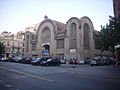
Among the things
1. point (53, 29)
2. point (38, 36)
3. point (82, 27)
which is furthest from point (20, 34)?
point (82, 27)

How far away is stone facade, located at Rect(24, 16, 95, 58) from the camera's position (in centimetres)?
4805

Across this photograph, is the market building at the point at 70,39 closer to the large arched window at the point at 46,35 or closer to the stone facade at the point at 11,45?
the large arched window at the point at 46,35

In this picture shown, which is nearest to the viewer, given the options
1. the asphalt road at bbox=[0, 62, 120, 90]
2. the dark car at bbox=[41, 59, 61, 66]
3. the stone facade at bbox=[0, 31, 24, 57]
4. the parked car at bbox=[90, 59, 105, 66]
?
the asphalt road at bbox=[0, 62, 120, 90]

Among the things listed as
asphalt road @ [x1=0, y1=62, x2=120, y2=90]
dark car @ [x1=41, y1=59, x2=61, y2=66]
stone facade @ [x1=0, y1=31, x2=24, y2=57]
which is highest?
stone facade @ [x1=0, y1=31, x2=24, y2=57]

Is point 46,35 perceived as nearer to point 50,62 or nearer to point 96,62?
point 50,62

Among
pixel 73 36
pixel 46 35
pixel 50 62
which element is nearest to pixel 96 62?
pixel 50 62

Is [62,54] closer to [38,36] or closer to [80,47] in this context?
[80,47]

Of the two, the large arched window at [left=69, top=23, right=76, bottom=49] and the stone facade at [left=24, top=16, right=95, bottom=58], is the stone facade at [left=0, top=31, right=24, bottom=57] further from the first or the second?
the large arched window at [left=69, top=23, right=76, bottom=49]

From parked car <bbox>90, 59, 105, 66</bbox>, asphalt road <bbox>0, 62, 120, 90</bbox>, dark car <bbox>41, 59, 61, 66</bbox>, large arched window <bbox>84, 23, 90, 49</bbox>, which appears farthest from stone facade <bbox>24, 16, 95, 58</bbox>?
asphalt road <bbox>0, 62, 120, 90</bbox>

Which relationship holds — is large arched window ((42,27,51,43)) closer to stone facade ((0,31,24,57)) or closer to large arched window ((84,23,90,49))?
stone facade ((0,31,24,57))

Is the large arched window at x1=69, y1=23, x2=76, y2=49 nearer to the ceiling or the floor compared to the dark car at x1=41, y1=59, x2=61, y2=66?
nearer to the ceiling

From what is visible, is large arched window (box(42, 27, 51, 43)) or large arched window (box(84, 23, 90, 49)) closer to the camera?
large arched window (box(84, 23, 90, 49))

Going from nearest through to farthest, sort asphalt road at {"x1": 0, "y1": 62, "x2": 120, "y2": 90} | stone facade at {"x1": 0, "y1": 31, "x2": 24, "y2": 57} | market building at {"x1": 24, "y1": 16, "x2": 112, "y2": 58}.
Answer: asphalt road at {"x1": 0, "y1": 62, "x2": 120, "y2": 90} < market building at {"x1": 24, "y1": 16, "x2": 112, "y2": 58} < stone facade at {"x1": 0, "y1": 31, "x2": 24, "y2": 57}

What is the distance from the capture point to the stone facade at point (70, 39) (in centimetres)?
4805
